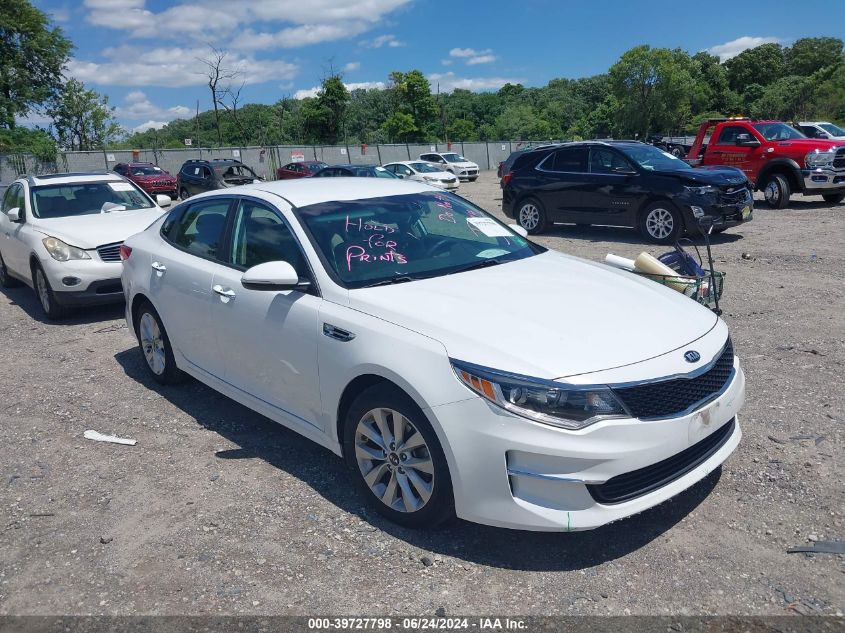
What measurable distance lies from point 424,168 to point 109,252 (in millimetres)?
24681

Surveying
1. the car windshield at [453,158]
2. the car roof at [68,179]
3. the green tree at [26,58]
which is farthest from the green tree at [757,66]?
the car roof at [68,179]

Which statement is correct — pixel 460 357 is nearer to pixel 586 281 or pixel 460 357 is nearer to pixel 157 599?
pixel 586 281

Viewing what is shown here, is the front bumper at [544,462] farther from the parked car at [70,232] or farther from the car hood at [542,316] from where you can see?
the parked car at [70,232]

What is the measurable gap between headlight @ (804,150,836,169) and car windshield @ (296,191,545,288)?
1349 cm

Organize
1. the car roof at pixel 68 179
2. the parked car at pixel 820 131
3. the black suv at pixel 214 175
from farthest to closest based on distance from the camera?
the black suv at pixel 214 175 < the parked car at pixel 820 131 < the car roof at pixel 68 179

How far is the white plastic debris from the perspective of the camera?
4796 mm

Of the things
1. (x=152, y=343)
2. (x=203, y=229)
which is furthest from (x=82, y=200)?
(x=203, y=229)

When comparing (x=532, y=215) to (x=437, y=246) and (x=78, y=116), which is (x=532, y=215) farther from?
(x=78, y=116)

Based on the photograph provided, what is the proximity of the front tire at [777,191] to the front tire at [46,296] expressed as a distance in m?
15.0

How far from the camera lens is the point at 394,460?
3.41 m

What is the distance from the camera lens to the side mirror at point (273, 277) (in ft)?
12.3

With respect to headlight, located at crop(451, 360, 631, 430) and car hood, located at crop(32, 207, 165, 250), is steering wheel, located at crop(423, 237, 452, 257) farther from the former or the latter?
car hood, located at crop(32, 207, 165, 250)

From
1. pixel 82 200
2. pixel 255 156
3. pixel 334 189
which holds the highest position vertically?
pixel 255 156

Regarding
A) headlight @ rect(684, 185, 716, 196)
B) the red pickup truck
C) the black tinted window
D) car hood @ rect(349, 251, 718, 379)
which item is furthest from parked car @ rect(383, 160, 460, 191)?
car hood @ rect(349, 251, 718, 379)
